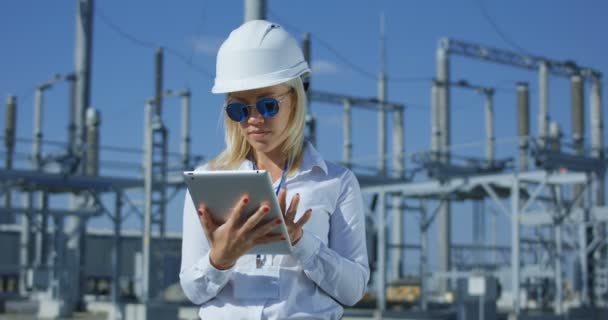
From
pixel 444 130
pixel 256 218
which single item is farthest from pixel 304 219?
pixel 444 130

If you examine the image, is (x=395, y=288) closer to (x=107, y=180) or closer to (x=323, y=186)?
(x=107, y=180)

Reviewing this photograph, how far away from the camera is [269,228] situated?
5.92 feet

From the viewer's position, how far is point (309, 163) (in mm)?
2119

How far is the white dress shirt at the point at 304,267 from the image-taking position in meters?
1.97

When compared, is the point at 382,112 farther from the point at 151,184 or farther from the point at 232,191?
the point at 232,191

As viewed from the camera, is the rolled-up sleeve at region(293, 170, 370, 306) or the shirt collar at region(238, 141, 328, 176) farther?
the shirt collar at region(238, 141, 328, 176)

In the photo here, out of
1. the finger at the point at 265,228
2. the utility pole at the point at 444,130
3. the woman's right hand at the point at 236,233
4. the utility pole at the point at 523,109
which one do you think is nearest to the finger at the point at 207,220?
the woman's right hand at the point at 236,233

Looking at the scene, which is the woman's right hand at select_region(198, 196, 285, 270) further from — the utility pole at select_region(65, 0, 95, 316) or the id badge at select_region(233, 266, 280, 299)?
the utility pole at select_region(65, 0, 95, 316)

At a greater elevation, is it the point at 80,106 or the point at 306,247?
the point at 80,106

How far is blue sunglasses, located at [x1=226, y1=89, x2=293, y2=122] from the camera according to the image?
6.68 ft

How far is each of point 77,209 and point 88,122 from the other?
7.95ft

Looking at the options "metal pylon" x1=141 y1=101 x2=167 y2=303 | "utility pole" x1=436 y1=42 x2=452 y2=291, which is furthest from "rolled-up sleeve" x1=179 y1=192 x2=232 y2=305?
"utility pole" x1=436 y1=42 x2=452 y2=291

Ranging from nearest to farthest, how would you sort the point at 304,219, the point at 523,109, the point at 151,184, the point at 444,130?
the point at 304,219
the point at 151,184
the point at 444,130
the point at 523,109

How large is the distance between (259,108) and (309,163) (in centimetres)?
18
